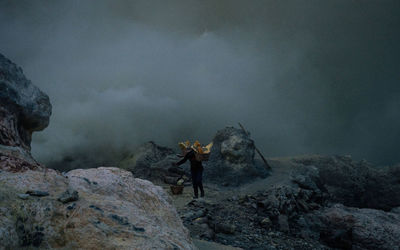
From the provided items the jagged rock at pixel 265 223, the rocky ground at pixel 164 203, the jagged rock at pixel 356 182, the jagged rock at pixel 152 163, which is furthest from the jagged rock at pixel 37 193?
the jagged rock at pixel 356 182

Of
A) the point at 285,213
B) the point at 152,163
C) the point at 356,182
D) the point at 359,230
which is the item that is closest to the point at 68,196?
the point at 359,230

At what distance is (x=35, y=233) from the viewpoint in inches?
67.5

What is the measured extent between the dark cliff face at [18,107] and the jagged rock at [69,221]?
141cm

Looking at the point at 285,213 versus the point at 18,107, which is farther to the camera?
the point at 285,213

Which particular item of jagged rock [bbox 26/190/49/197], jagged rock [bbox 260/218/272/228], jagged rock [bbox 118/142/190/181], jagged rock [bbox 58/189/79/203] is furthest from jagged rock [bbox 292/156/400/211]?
jagged rock [bbox 26/190/49/197]

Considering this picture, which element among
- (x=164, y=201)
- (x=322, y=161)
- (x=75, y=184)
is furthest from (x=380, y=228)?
(x=322, y=161)

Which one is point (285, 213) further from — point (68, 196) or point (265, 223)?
point (68, 196)

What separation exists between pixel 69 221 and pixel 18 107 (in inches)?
118

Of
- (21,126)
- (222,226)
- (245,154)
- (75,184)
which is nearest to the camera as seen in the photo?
(75,184)

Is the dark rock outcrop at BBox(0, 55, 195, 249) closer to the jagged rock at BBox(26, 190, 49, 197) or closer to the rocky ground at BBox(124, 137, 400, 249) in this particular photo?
the jagged rock at BBox(26, 190, 49, 197)

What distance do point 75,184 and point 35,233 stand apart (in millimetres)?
716

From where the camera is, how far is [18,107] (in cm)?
390

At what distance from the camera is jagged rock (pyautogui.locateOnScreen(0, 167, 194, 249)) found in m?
1.68

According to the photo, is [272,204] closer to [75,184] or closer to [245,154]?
[245,154]
